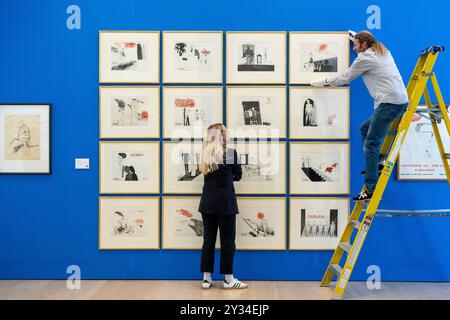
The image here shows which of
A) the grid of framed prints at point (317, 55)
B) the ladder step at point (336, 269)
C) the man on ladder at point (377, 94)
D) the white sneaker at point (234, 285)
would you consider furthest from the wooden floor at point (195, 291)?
the grid of framed prints at point (317, 55)

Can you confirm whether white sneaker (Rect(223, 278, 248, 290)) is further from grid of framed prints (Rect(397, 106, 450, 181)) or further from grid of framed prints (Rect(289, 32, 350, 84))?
grid of framed prints (Rect(289, 32, 350, 84))

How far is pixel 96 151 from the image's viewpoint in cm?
443

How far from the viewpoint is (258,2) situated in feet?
14.4

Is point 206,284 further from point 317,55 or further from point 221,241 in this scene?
point 317,55

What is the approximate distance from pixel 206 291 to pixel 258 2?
277 centimetres

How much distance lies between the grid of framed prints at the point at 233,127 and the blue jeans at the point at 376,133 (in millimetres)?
527

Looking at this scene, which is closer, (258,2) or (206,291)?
(206,291)

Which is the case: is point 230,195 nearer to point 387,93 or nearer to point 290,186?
point 290,186

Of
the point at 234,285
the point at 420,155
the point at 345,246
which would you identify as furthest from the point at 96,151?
the point at 420,155

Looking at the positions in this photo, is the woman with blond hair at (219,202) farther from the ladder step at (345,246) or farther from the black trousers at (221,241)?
the ladder step at (345,246)

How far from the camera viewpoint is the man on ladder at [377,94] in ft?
12.6

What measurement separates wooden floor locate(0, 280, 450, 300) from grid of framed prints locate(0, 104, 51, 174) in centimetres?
111

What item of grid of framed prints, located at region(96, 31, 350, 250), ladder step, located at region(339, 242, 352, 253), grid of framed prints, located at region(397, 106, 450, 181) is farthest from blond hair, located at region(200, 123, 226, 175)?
grid of framed prints, located at region(397, 106, 450, 181)

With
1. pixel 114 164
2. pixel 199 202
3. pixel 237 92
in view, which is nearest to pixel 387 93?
pixel 237 92
